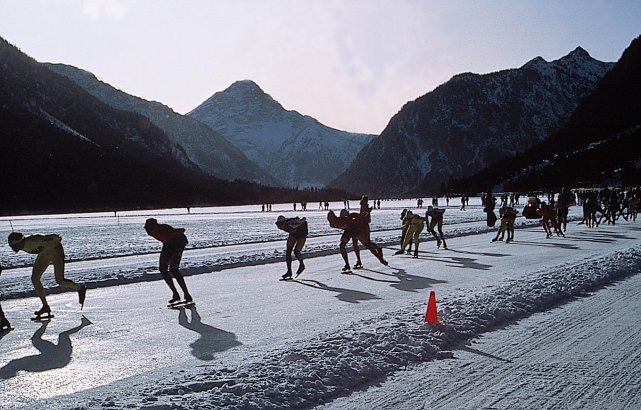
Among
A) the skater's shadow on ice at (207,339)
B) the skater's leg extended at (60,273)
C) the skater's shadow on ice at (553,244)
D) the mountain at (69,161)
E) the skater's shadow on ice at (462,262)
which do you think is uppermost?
the mountain at (69,161)

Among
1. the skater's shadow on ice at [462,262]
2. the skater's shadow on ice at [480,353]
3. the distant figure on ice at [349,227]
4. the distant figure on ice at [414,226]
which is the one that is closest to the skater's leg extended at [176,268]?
the distant figure on ice at [349,227]

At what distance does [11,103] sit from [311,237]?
14108 cm

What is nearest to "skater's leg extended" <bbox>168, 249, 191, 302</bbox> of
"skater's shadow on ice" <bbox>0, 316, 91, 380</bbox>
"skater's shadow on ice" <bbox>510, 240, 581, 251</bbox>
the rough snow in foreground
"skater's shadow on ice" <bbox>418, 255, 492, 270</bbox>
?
"skater's shadow on ice" <bbox>0, 316, 91, 380</bbox>

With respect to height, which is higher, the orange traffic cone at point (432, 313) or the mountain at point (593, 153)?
A: the mountain at point (593, 153)

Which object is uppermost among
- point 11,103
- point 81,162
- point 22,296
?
point 11,103

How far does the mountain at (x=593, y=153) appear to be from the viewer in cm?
13750

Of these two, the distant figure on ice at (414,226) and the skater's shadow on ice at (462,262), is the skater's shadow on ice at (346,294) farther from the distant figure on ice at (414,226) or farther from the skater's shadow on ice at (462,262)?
the distant figure on ice at (414,226)

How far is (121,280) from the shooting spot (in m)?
12.4

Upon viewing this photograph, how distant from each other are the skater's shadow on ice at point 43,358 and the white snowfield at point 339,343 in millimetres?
25

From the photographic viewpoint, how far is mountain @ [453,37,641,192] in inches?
5413

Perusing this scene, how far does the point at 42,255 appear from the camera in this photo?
8742mm

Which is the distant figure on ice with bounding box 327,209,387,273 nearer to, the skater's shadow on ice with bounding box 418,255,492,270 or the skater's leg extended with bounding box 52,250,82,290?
the skater's shadow on ice with bounding box 418,255,492,270

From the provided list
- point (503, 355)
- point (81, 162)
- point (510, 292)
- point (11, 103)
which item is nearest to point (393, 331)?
point (503, 355)

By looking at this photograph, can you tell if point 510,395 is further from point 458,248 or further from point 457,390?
point 458,248
